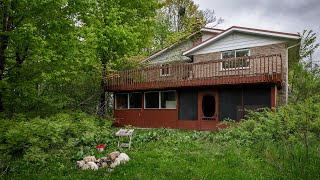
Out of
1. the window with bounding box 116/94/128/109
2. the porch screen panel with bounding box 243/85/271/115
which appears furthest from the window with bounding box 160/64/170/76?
the porch screen panel with bounding box 243/85/271/115

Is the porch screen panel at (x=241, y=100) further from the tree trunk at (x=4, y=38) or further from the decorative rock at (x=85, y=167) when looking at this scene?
the tree trunk at (x=4, y=38)

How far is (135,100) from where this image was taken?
23547mm

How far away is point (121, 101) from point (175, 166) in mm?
15708

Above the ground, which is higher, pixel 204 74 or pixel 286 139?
pixel 204 74

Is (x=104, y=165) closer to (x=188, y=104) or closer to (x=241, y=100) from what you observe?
(x=241, y=100)

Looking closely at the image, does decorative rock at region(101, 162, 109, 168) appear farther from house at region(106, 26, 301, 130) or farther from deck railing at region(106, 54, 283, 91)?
→ deck railing at region(106, 54, 283, 91)

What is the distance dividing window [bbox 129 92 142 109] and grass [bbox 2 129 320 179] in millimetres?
→ 11193

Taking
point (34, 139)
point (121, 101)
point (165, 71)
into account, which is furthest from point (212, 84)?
point (34, 139)

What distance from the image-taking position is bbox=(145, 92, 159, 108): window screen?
22.2 m

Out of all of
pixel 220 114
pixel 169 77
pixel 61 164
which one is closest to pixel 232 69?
pixel 220 114

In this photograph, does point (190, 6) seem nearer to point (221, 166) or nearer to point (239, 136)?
point (239, 136)

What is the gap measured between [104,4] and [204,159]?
1534 cm

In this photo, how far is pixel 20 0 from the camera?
34.7 ft

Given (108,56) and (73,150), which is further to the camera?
(108,56)
